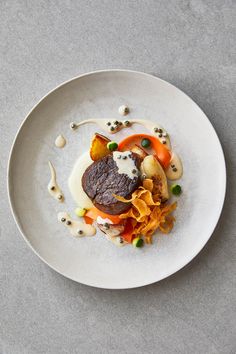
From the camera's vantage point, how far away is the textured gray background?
2668 mm

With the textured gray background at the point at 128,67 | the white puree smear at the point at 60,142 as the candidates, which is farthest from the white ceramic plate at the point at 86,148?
the textured gray background at the point at 128,67

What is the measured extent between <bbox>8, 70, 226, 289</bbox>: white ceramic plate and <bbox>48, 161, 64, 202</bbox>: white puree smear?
32 mm

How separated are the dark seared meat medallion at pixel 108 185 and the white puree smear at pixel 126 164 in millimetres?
19

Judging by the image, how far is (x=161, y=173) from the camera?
2510mm

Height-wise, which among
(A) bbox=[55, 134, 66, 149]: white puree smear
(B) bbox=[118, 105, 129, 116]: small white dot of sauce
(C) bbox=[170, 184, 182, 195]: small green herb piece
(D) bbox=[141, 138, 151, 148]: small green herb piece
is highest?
(B) bbox=[118, 105, 129, 116]: small white dot of sauce

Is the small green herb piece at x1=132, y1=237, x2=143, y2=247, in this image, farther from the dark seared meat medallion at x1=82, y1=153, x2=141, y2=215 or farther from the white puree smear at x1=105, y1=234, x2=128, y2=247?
the dark seared meat medallion at x1=82, y1=153, x2=141, y2=215

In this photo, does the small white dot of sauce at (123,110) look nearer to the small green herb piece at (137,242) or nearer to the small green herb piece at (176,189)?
the small green herb piece at (176,189)

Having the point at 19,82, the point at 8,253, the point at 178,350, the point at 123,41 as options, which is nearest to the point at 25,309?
the point at 8,253

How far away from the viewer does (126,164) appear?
249 cm

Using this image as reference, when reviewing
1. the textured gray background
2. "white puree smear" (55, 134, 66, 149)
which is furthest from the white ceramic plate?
the textured gray background

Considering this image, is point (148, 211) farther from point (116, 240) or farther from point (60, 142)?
point (60, 142)

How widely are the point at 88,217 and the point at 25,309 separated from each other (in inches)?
31.2

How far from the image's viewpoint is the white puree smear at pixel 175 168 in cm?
260

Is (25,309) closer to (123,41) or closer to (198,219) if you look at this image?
(198,219)
